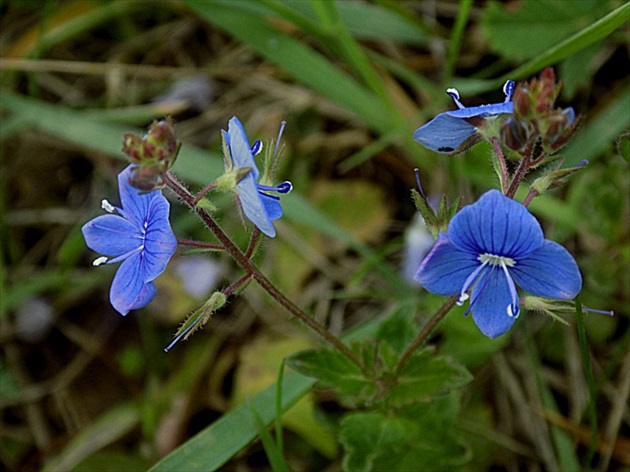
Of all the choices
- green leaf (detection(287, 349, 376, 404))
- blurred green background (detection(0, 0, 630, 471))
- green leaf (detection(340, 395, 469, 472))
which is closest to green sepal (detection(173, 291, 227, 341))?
green leaf (detection(287, 349, 376, 404))

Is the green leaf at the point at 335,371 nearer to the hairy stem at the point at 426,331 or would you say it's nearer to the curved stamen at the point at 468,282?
the hairy stem at the point at 426,331

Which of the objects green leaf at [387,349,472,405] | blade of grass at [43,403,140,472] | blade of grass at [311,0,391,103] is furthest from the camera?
blade of grass at [43,403,140,472]

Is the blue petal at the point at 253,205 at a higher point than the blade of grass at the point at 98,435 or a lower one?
higher

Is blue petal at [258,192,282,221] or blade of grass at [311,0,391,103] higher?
blue petal at [258,192,282,221]

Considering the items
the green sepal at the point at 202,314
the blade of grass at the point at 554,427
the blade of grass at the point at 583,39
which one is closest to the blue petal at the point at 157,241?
the green sepal at the point at 202,314

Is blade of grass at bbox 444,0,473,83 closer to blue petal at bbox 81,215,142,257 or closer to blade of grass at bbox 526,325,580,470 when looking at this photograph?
blade of grass at bbox 526,325,580,470

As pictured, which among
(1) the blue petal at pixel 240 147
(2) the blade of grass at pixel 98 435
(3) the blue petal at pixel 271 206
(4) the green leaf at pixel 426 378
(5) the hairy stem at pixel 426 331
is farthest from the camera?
(2) the blade of grass at pixel 98 435

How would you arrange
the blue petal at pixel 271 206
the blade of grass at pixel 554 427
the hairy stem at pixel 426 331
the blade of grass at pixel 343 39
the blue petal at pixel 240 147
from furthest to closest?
the blade of grass at pixel 343 39, the blade of grass at pixel 554 427, the hairy stem at pixel 426 331, the blue petal at pixel 271 206, the blue petal at pixel 240 147
